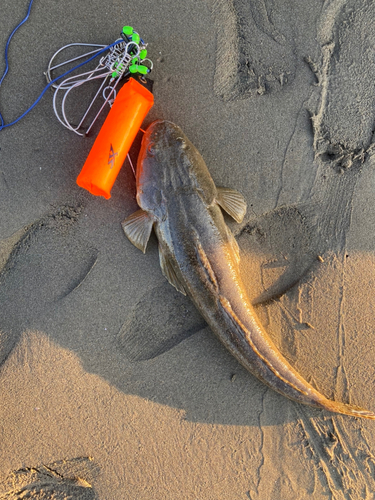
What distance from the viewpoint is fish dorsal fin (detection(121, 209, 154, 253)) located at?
137 inches

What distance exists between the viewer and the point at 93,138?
143 inches

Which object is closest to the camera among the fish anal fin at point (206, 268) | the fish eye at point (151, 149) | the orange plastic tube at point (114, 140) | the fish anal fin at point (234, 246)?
the orange plastic tube at point (114, 140)

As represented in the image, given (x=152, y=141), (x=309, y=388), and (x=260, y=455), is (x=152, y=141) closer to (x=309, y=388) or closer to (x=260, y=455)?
(x=309, y=388)

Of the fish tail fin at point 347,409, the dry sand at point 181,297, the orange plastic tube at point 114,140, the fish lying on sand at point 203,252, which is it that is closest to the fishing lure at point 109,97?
the orange plastic tube at point 114,140

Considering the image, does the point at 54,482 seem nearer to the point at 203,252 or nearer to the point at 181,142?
the point at 203,252

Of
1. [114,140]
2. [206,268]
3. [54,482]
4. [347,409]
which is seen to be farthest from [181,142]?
[54,482]

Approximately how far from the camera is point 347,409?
340 centimetres

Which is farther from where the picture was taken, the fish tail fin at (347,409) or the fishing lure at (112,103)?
the fish tail fin at (347,409)

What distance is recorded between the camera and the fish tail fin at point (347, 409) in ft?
11.0

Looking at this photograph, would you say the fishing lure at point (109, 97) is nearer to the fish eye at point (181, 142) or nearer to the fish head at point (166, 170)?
the fish head at point (166, 170)

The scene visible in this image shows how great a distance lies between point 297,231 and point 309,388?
1.67m

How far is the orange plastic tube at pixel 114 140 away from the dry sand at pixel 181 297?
0.45 meters

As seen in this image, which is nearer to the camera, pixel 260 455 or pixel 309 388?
pixel 309 388

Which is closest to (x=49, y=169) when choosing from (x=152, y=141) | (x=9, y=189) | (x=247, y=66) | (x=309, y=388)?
(x=9, y=189)
